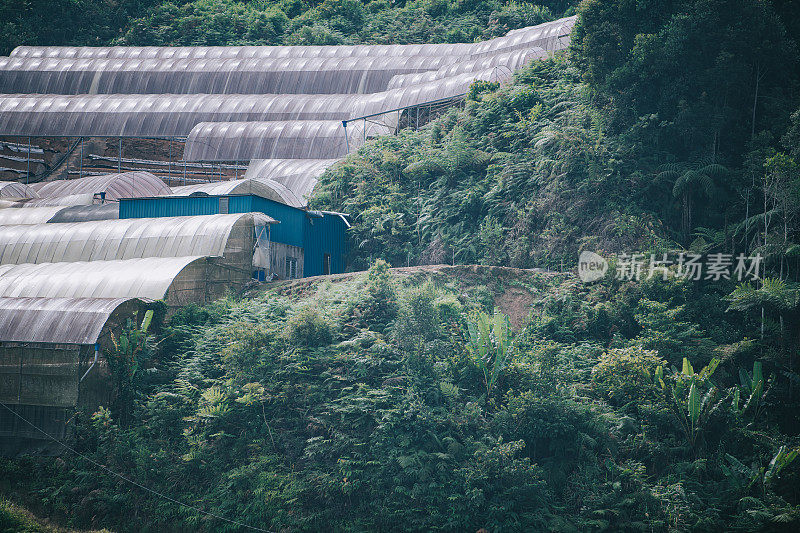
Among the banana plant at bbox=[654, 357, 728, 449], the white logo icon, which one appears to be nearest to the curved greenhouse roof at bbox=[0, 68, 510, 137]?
the white logo icon

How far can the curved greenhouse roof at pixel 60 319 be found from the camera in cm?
2289

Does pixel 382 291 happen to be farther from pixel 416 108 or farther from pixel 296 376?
pixel 416 108

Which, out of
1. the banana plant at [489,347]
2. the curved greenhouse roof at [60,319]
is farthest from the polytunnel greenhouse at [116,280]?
the banana plant at [489,347]

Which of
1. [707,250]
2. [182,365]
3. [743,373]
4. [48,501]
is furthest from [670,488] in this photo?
[48,501]

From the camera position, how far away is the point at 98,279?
27812mm

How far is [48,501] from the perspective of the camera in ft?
67.5

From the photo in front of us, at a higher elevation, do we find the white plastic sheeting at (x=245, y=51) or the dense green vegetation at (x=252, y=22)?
the dense green vegetation at (x=252, y=22)

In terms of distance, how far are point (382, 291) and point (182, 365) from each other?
21.9 feet

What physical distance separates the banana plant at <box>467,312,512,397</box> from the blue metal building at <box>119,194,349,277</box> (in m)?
11.4

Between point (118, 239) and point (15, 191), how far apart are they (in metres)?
13.8

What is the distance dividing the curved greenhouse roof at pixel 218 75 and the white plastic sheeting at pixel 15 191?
16.0 metres

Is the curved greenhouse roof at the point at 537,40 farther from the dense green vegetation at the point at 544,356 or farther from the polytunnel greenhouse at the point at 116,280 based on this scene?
the polytunnel greenhouse at the point at 116,280

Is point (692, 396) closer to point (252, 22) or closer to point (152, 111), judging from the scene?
point (152, 111)

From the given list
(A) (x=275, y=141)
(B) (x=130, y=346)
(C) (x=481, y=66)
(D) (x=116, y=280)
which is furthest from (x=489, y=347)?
(C) (x=481, y=66)
